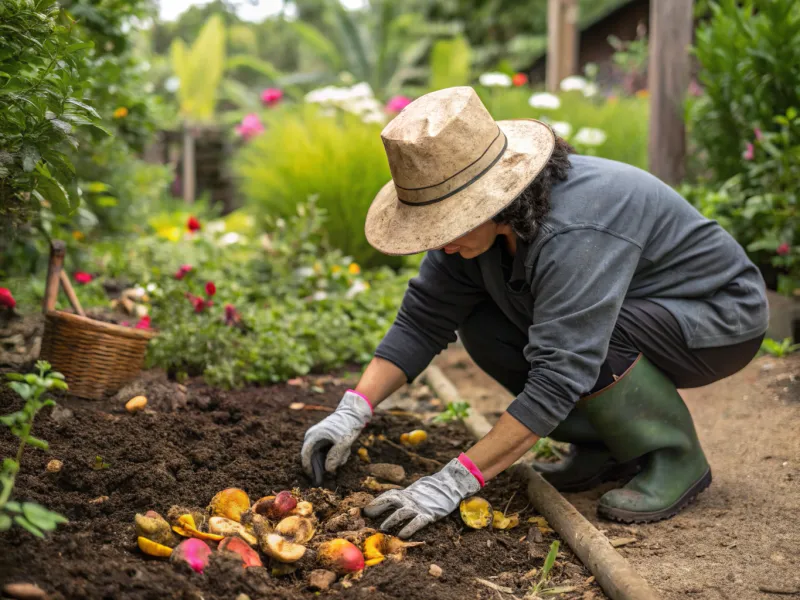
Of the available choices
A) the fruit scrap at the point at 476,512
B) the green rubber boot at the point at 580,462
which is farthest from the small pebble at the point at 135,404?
the green rubber boot at the point at 580,462

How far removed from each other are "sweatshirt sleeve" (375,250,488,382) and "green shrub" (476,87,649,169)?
9.49 ft

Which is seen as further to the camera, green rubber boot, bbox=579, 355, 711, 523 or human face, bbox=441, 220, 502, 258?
green rubber boot, bbox=579, 355, 711, 523

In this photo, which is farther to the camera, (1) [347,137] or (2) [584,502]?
(1) [347,137]

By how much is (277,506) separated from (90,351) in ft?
3.26

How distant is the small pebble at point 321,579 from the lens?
Result: 178cm

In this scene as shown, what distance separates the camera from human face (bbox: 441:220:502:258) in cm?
210

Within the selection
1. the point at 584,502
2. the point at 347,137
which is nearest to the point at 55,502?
the point at 584,502

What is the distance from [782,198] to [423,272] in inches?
74.0

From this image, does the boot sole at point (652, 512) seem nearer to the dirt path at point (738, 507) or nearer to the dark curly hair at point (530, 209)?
the dirt path at point (738, 507)

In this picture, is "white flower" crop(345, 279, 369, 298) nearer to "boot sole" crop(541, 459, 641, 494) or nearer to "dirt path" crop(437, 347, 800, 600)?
"dirt path" crop(437, 347, 800, 600)

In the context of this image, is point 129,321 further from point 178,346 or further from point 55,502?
point 55,502

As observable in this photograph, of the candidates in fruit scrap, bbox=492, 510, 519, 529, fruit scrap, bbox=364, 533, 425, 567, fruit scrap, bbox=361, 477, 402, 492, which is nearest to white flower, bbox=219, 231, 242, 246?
fruit scrap, bbox=361, 477, 402, 492

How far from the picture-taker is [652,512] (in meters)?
2.35

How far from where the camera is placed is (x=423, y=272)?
2.57m
